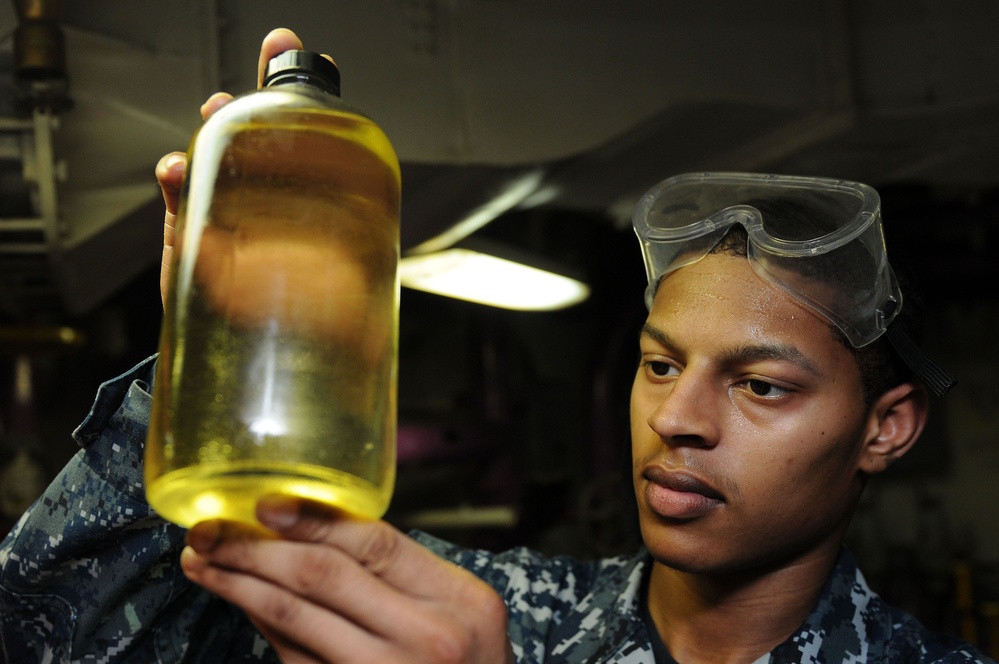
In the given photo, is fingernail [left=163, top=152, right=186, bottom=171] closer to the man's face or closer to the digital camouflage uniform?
the digital camouflage uniform

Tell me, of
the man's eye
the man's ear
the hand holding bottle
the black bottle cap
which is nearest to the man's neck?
the man's ear

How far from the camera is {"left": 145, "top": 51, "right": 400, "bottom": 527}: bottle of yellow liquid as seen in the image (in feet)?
2.20

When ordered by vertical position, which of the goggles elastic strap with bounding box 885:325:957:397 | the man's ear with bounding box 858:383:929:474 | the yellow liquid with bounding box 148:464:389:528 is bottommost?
the man's ear with bounding box 858:383:929:474

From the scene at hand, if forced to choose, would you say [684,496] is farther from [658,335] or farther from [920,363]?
[920,363]

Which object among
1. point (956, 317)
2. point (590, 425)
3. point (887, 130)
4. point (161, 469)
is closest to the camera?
point (161, 469)

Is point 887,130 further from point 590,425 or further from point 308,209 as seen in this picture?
point 590,425

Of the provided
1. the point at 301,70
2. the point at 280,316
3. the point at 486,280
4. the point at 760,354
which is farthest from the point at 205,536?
the point at 486,280

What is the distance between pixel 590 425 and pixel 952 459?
1.58 metres

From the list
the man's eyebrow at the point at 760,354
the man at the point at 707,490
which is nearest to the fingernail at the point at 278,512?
the man at the point at 707,490

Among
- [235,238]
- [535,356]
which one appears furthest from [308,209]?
[535,356]

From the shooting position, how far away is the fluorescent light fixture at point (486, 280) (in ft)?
7.74

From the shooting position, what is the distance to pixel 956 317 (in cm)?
390

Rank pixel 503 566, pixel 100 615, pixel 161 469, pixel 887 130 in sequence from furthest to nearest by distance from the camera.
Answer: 1. pixel 887 130
2. pixel 503 566
3. pixel 100 615
4. pixel 161 469

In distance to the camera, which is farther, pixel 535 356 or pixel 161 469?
pixel 535 356
